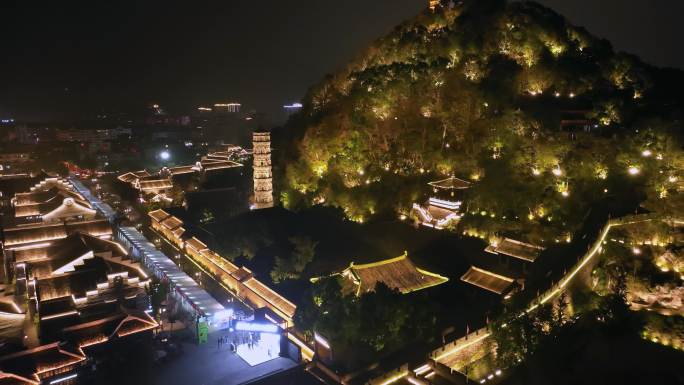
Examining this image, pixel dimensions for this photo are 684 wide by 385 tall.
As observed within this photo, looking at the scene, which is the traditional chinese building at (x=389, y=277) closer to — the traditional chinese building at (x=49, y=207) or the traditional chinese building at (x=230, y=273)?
the traditional chinese building at (x=230, y=273)

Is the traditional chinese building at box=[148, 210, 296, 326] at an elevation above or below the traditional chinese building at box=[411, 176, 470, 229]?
below

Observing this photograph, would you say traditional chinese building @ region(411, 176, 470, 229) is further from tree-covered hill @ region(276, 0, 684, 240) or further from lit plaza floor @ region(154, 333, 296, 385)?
lit plaza floor @ region(154, 333, 296, 385)

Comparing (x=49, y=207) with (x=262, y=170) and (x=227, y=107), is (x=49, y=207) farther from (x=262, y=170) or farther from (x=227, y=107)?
(x=227, y=107)

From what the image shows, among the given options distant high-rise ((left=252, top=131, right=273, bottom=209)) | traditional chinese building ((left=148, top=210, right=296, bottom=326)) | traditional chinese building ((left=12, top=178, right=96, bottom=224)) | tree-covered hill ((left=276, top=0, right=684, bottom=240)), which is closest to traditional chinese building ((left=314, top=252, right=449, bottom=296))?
traditional chinese building ((left=148, top=210, right=296, bottom=326))

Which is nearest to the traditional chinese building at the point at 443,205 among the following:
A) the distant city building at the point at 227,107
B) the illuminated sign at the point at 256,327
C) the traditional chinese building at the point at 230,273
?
the traditional chinese building at the point at 230,273

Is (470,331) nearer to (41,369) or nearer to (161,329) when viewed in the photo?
(161,329)

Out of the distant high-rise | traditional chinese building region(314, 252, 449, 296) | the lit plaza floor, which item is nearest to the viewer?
the lit plaza floor

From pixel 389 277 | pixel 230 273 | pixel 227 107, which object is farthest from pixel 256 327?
pixel 227 107

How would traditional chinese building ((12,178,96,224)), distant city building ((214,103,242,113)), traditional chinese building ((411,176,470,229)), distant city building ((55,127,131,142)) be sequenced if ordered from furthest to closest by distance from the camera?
distant city building ((214,103,242,113))
distant city building ((55,127,131,142))
traditional chinese building ((12,178,96,224))
traditional chinese building ((411,176,470,229))
